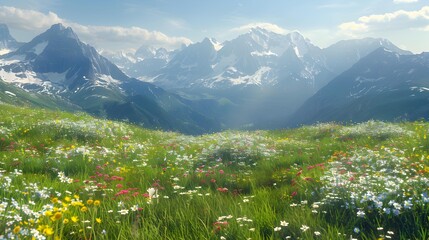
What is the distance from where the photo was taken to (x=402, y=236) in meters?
3.94

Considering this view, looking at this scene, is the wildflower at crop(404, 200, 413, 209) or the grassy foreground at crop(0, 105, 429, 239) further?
the wildflower at crop(404, 200, 413, 209)

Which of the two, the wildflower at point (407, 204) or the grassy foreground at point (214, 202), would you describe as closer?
the grassy foreground at point (214, 202)

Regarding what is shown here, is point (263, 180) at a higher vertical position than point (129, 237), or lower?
lower

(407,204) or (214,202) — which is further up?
(407,204)

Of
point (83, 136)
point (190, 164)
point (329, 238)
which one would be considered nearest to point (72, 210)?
point (329, 238)

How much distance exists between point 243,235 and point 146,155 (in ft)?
28.4

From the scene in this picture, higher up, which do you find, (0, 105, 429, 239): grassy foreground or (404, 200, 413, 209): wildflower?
(404, 200, 413, 209): wildflower

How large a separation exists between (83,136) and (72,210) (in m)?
11.5

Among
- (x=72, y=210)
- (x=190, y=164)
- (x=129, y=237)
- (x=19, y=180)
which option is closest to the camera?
(x=129, y=237)

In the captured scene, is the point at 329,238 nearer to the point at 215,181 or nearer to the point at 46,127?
the point at 215,181

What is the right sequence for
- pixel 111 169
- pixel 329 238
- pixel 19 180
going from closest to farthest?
pixel 329 238, pixel 19 180, pixel 111 169

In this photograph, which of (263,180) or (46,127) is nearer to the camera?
(263,180)

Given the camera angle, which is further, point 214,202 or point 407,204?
point 214,202

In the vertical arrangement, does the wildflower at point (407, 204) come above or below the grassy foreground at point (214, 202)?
above
